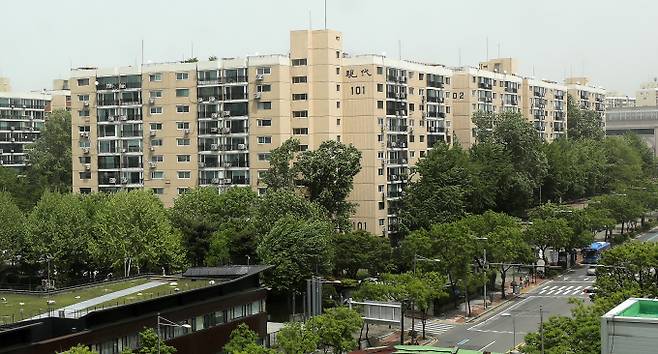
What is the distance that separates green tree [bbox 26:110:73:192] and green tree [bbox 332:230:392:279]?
48.0 metres

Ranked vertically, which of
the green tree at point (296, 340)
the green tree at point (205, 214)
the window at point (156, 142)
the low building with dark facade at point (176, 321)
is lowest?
the green tree at point (296, 340)

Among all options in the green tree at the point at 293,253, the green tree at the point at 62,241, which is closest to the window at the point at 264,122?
the green tree at the point at 62,241

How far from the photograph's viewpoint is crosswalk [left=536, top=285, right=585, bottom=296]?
223 feet

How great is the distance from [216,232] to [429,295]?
1932 centimetres

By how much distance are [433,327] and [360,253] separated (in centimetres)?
976

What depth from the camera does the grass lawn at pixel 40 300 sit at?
4153cm

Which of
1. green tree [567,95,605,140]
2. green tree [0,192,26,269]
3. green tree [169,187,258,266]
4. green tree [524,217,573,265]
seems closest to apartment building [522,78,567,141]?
green tree [567,95,605,140]

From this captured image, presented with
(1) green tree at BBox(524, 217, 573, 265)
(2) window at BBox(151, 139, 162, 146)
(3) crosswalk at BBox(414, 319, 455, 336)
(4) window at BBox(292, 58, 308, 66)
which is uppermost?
(4) window at BBox(292, 58, 308, 66)

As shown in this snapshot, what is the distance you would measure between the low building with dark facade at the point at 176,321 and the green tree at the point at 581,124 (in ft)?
309

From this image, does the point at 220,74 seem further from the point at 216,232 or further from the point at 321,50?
the point at 216,232

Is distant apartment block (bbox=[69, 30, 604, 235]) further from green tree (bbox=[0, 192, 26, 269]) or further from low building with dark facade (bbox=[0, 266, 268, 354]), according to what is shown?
low building with dark facade (bbox=[0, 266, 268, 354])

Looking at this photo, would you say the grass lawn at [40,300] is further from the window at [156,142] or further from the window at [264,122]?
the window at [156,142]

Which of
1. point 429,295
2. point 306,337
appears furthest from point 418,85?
point 306,337

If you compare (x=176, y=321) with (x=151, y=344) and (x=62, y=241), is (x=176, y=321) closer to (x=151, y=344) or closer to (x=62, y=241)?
(x=151, y=344)
